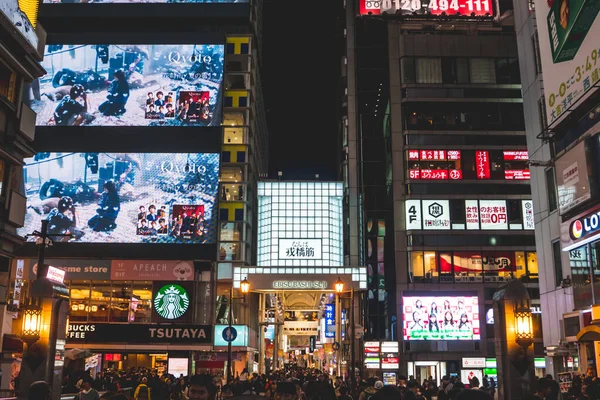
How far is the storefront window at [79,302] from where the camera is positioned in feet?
177

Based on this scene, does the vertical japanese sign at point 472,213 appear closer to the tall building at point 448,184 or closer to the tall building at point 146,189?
the tall building at point 448,184

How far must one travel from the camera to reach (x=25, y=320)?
67.0 ft

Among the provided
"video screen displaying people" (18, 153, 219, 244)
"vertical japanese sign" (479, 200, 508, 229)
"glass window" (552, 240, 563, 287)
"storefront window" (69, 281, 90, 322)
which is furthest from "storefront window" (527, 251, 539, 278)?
"storefront window" (69, 281, 90, 322)

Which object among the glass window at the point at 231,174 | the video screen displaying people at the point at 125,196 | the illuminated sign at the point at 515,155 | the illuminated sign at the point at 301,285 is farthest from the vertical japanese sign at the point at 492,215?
the video screen displaying people at the point at 125,196

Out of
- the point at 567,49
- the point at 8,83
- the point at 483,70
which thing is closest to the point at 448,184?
the point at 483,70

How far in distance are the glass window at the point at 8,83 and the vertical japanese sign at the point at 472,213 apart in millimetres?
38166

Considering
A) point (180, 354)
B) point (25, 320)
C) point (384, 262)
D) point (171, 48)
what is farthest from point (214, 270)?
point (25, 320)

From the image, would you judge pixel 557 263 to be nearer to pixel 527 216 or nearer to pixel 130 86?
pixel 527 216

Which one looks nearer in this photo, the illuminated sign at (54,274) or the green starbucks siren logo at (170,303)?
the illuminated sign at (54,274)

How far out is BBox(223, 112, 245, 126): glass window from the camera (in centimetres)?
6091

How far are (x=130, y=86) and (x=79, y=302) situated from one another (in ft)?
69.7

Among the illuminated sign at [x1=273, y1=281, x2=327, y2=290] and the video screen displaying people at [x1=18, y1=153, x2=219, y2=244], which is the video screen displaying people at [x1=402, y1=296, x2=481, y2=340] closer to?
the illuminated sign at [x1=273, y1=281, x2=327, y2=290]

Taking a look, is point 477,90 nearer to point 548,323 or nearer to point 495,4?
→ point 495,4

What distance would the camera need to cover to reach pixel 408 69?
5678cm
